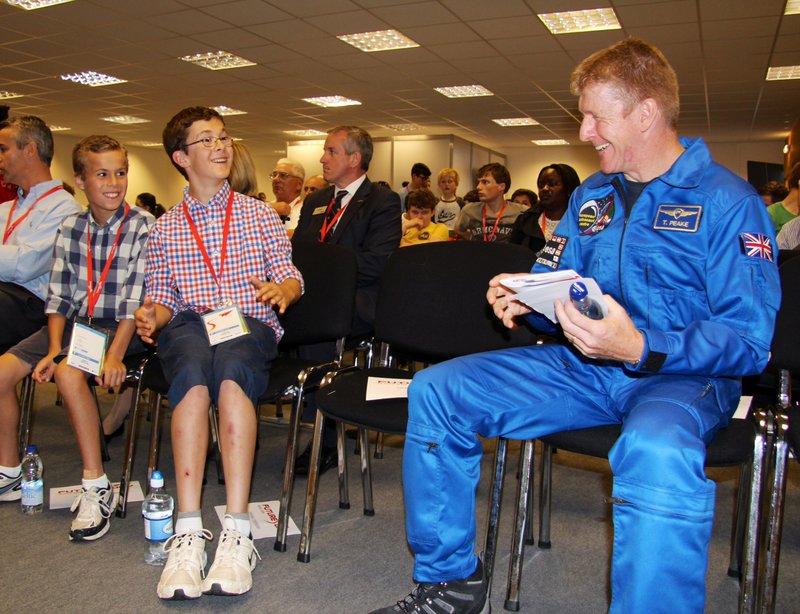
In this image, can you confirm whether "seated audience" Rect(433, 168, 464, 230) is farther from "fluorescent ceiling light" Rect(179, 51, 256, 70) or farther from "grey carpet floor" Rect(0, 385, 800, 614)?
"grey carpet floor" Rect(0, 385, 800, 614)

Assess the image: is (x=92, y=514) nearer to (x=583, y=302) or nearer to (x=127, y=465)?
(x=127, y=465)

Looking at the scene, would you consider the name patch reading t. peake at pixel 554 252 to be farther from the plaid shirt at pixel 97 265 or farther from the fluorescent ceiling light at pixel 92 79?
the fluorescent ceiling light at pixel 92 79

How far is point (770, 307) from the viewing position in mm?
1437

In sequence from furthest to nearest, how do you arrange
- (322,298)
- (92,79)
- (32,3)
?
(92,79) < (32,3) < (322,298)

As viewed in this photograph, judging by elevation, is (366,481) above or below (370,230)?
below

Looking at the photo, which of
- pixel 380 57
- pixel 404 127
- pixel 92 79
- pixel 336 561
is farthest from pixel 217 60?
pixel 336 561

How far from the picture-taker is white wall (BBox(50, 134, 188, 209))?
1633 centimetres

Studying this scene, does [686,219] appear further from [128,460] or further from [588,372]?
[128,460]

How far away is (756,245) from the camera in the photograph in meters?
1.46

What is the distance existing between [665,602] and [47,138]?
9.73 feet

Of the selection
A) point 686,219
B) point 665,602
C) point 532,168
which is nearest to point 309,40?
point 686,219

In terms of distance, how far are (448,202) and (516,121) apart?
5.37 metres

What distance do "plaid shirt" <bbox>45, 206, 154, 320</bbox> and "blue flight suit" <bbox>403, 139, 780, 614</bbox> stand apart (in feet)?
4.59

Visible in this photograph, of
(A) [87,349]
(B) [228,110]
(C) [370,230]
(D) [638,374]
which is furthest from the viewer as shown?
(B) [228,110]
